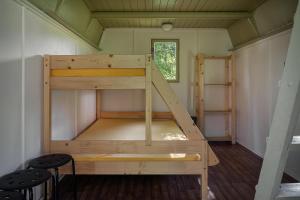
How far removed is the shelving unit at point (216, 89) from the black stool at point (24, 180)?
3.54 m

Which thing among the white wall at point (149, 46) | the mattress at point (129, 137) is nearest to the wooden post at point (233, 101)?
the white wall at point (149, 46)

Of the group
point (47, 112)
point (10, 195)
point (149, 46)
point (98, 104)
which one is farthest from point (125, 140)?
point (149, 46)

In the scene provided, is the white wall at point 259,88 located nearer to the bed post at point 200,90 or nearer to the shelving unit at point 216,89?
the shelving unit at point 216,89

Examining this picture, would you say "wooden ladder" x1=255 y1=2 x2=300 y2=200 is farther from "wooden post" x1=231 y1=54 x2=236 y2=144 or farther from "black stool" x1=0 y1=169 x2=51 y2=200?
"wooden post" x1=231 y1=54 x2=236 y2=144

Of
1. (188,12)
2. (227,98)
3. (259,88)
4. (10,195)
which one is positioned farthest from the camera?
(227,98)

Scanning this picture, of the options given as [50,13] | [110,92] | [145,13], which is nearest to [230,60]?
[145,13]

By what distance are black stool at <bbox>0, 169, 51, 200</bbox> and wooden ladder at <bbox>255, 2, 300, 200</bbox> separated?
4.37ft

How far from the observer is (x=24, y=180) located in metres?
1.53

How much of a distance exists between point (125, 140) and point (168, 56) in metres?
3.08

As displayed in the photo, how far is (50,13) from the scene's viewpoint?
94.9 inches

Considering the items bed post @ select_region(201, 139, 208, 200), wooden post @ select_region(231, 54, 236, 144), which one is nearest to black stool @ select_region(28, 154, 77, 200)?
bed post @ select_region(201, 139, 208, 200)

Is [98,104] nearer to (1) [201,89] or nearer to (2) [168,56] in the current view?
(2) [168,56]

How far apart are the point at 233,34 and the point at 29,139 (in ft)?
13.3

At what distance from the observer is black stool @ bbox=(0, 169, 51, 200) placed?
4.73 feet
